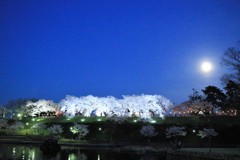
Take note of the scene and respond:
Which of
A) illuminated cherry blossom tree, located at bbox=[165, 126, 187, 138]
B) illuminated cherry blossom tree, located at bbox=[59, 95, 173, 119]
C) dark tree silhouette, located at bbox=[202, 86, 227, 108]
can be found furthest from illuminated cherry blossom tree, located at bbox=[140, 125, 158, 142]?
dark tree silhouette, located at bbox=[202, 86, 227, 108]

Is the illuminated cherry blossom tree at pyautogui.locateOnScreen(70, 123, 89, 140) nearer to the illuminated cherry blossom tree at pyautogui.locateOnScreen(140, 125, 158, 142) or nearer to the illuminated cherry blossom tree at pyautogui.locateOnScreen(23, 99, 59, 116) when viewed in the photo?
the illuminated cherry blossom tree at pyautogui.locateOnScreen(140, 125, 158, 142)

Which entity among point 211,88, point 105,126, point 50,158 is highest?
point 211,88

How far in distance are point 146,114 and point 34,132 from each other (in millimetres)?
24953

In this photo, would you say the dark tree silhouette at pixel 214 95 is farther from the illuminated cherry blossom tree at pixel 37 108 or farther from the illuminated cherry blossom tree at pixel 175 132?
the illuminated cherry blossom tree at pixel 37 108

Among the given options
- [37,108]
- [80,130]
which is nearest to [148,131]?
[80,130]

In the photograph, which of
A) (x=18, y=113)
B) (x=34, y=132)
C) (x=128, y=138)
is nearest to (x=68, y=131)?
(x=34, y=132)

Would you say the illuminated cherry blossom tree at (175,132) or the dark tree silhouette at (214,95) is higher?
the dark tree silhouette at (214,95)

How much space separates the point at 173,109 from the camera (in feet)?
271

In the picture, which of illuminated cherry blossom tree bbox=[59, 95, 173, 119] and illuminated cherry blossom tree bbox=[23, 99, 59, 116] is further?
illuminated cherry blossom tree bbox=[23, 99, 59, 116]

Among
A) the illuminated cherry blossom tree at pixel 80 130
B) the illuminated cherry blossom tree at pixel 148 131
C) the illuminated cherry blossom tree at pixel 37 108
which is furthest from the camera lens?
the illuminated cherry blossom tree at pixel 37 108

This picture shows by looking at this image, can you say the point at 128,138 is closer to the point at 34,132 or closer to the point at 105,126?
the point at 105,126

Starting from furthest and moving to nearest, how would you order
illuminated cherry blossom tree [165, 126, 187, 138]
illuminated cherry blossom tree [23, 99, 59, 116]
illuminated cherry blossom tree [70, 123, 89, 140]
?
illuminated cherry blossom tree [23, 99, 59, 116] < illuminated cherry blossom tree [70, 123, 89, 140] < illuminated cherry blossom tree [165, 126, 187, 138]

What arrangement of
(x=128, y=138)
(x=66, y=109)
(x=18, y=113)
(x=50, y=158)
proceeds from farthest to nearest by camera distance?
(x=18, y=113)
(x=66, y=109)
(x=128, y=138)
(x=50, y=158)

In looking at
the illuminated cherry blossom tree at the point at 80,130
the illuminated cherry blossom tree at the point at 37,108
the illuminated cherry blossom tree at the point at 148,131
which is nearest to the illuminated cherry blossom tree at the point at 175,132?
the illuminated cherry blossom tree at the point at 148,131
